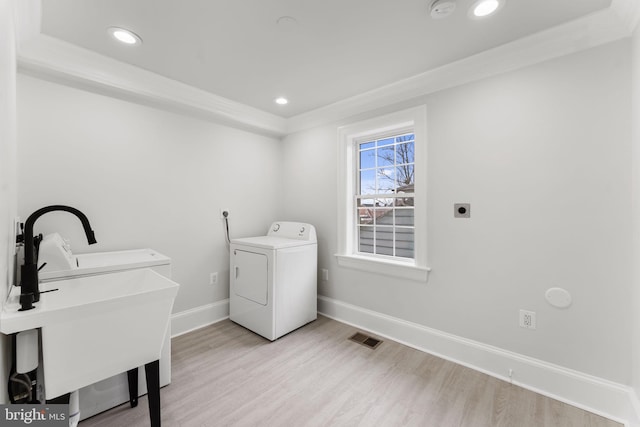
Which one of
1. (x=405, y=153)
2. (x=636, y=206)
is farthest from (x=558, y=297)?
(x=405, y=153)

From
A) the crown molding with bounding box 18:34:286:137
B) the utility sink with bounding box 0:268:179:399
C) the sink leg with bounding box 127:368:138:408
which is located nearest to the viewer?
the utility sink with bounding box 0:268:179:399

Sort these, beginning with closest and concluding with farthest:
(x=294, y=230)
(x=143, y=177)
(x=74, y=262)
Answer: (x=74, y=262), (x=143, y=177), (x=294, y=230)

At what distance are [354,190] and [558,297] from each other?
192cm

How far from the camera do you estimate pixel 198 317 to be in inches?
112

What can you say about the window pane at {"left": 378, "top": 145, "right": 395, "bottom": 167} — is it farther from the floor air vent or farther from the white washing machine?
the floor air vent

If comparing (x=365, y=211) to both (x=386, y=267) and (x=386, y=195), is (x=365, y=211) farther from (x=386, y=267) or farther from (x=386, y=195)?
(x=386, y=267)

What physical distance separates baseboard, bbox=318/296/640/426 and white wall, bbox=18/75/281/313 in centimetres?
184

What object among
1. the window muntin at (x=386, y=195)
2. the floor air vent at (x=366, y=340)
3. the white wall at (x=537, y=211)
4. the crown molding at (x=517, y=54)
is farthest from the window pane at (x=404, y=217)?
the floor air vent at (x=366, y=340)

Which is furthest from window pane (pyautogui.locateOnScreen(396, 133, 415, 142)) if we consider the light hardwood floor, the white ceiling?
the light hardwood floor

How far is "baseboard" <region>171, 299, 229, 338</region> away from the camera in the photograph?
2674 mm

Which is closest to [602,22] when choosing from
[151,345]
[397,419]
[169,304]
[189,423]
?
[397,419]

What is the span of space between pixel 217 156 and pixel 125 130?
86 cm

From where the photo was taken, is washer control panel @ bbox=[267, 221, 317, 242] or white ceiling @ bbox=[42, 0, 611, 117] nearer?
white ceiling @ bbox=[42, 0, 611, 117]

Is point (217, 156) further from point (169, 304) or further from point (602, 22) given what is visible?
point (602, 22)
